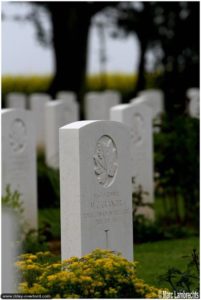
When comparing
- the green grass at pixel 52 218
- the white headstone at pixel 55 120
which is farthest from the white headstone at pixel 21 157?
the white headstone at pixel 55 120

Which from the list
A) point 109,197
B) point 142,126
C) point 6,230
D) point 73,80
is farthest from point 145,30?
point 109,197

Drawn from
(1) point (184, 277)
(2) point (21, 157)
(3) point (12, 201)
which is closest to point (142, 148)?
(2) point (21, 157)

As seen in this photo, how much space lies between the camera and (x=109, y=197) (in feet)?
26.5

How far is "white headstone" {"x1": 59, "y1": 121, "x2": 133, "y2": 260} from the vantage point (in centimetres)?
776

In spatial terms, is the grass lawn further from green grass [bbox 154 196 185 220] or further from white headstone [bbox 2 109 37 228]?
green grass [bbox 154 196 185 220]

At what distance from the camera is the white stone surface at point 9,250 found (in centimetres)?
789

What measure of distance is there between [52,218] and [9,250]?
3.37 m

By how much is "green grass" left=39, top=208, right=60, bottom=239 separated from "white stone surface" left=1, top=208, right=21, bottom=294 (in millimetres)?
958

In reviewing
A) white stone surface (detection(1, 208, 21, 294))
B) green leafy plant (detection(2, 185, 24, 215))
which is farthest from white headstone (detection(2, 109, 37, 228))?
white stone surface (detection(1, 208, 21, 294))

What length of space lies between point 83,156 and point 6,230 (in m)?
2.88

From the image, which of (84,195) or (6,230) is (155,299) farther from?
(6,230)

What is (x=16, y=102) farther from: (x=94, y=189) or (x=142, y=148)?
(x=94, y=189)

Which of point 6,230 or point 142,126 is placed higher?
point 142,126

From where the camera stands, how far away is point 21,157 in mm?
11641
